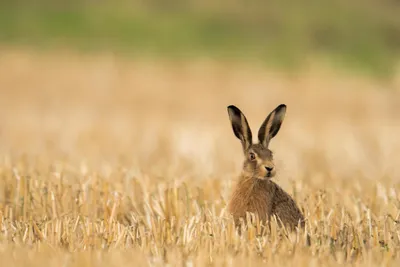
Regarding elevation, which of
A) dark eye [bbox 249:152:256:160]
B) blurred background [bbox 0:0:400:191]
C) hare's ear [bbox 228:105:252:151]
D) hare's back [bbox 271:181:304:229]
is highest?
blurred background [bbox 0:0:400:191]

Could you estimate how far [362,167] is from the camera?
10953 millimetres

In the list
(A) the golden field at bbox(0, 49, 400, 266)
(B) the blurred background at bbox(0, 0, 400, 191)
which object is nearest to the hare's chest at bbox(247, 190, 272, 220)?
(A) the golden field at bbox(0, 49, 400, 266)

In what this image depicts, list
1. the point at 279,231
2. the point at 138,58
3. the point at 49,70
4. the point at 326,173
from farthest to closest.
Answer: the point at 138,58, the point at 49,70, the point at 326,173, the point at 279,231

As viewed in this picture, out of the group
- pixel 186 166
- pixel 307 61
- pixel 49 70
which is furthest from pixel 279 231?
pixel 307 61

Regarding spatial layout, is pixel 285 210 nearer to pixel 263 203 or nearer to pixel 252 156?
pixel 263 203

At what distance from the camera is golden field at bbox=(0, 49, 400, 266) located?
16.2 ft

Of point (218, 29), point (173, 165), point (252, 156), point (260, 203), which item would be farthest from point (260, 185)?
point (218, 29)

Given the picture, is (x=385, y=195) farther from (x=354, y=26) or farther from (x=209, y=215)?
(x=354, y=26)

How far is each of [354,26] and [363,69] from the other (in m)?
5.41

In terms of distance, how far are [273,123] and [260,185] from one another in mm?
471

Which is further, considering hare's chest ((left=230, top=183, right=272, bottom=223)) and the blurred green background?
the blurred green background

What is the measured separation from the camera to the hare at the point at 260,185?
5425 millimetres

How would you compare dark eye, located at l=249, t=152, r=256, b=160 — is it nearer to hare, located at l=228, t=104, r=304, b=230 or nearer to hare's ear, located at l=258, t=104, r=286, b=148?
hare, located at l=228, t=104, r=304, b=230

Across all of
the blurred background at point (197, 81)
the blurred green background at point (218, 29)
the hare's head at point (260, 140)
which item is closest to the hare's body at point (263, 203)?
the hare's head at point (260, 140)
